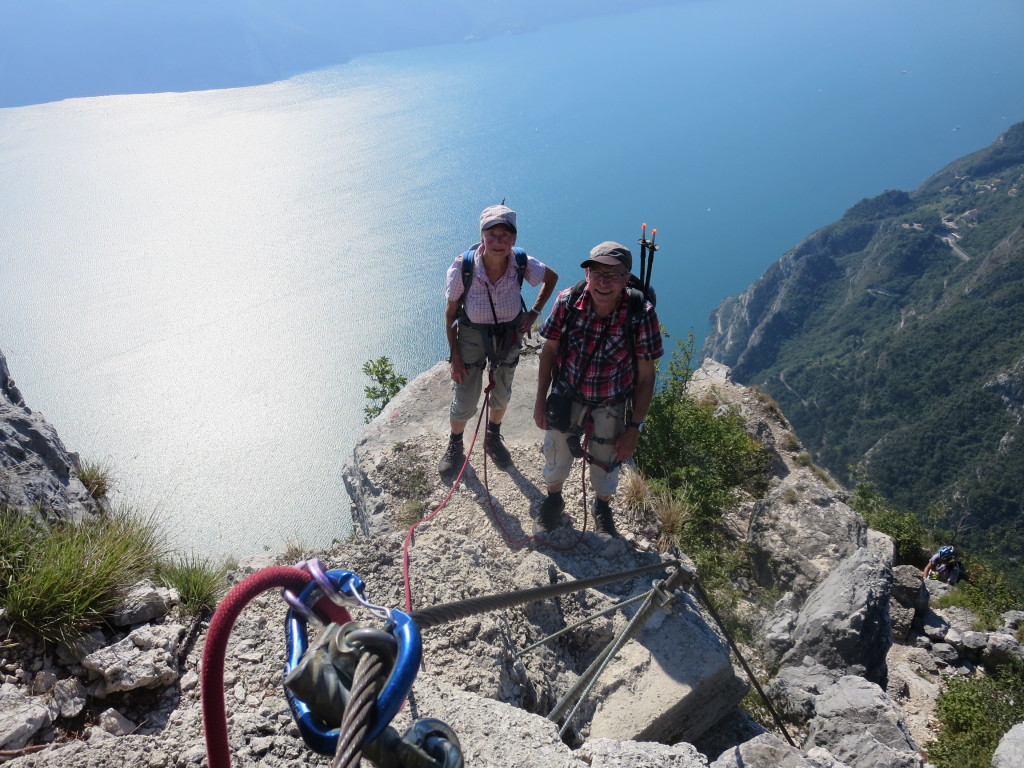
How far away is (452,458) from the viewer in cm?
618

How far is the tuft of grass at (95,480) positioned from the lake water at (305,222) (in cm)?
59

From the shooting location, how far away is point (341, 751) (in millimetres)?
718

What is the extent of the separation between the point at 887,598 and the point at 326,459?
1753 cm

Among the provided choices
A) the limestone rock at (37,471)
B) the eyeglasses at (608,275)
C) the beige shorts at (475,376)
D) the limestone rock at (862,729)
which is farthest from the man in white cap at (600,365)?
the limestone rock at (37,471)

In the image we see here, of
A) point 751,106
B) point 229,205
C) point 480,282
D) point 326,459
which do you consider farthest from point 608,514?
point 751,106

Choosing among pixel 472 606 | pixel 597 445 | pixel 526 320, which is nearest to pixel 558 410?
pixel 597 445

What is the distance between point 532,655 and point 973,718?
4.01 m

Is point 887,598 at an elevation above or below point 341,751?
below

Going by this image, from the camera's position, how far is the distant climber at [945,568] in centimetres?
907

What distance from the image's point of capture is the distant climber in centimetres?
907

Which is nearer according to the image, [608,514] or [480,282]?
[480,282]

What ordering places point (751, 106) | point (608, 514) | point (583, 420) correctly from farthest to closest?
point (751, 106), point (608, 514), point (583, 420)

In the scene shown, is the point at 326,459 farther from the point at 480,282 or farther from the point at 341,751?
the point at 341,751

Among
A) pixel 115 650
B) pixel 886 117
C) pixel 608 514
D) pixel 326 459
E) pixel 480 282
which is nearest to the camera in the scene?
pixel 115 650
